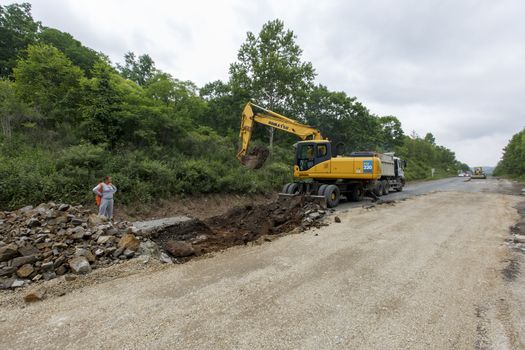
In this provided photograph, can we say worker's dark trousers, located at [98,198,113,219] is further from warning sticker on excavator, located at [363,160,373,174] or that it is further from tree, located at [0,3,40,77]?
tree, located at [0,3,40,77]

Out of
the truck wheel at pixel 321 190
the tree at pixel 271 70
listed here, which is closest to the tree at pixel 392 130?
the tree at pixel 271 70

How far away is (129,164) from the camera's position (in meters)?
10.1

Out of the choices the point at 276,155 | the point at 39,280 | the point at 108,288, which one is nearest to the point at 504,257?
the point at 108,288

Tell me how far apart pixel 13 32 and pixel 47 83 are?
727 inches

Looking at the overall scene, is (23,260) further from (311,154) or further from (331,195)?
(311,154)

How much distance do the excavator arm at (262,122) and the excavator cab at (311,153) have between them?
3.05 ft

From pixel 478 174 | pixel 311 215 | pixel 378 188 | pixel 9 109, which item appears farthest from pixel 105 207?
pixel 478 174

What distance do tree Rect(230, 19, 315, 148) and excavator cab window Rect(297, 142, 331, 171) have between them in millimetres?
7738

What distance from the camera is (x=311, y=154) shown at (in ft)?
38.9

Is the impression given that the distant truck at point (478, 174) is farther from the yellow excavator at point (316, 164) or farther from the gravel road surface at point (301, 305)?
Answer: the gravel road surface at point (301, 305)

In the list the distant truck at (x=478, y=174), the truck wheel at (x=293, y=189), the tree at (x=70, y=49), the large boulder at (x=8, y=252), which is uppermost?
the tree at (x=70, y=49)

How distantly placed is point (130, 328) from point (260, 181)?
447 inches

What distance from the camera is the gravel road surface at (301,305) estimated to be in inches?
103

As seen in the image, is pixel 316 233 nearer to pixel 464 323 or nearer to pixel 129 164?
pixel 464 323
